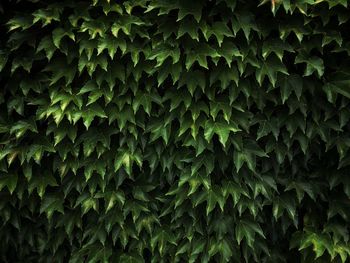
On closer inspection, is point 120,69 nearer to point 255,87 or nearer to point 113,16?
point 113,16

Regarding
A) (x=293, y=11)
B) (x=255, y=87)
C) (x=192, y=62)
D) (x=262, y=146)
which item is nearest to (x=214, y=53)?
(x=192, y=62)

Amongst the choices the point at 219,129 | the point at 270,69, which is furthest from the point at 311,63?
the point at 219,129

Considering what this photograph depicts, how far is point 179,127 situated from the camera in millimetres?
2969

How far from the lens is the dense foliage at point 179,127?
2.82 metres

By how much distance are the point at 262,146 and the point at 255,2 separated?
97 cm

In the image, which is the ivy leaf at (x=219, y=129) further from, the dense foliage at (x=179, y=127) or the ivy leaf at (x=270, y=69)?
the ivy leaf at (x=270, y=69)

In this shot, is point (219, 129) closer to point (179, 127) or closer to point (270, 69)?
point (179, 127)

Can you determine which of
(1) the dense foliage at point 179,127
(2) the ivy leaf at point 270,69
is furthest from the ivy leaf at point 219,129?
(2) the ivy leaf at point 270,69

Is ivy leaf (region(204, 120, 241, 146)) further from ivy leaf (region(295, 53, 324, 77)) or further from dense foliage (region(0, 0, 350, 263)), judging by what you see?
ivy leaf (region(295, 53, 324, 77))

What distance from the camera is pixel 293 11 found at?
2.78 metres

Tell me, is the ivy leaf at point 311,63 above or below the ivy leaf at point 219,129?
above

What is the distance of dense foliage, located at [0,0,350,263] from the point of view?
9.24ft

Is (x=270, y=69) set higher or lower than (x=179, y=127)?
higher

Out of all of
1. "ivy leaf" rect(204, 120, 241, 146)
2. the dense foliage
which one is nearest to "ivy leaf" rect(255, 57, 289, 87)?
the dense foliage
